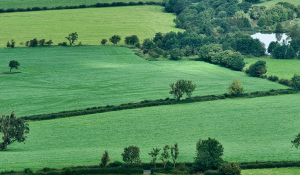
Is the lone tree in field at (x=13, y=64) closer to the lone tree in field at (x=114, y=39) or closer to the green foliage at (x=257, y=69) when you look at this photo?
the lone tree in field at (x=114, y=39)

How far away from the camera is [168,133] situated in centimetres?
9338

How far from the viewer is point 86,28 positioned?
187000mm

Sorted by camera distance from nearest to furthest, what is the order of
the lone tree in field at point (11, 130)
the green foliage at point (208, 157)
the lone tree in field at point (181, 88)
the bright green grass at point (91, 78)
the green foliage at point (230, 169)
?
the green foliage at point (230, 169)
the green foliage at point (208, 157)
the lone tree in field at point (11, 130)
the lone tree in field at point (181, 88)
the bright green grass at point (91, 78)

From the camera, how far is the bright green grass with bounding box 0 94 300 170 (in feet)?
265

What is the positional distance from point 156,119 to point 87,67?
163 feet

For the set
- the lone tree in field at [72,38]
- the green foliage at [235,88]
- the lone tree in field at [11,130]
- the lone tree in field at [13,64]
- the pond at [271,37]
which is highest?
the pond at [271,37]

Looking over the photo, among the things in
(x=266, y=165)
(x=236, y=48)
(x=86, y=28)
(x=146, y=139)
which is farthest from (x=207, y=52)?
(x=266, y=165)

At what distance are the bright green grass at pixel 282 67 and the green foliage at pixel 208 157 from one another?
6632 cm

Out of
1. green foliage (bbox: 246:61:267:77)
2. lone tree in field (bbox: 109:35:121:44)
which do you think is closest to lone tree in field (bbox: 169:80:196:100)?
green foliage (bbox: 246:61:267:77)

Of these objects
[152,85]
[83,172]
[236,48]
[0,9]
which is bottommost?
[83,172]

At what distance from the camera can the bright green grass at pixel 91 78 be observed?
115 metres

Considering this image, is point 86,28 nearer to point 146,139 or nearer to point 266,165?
point 146,139

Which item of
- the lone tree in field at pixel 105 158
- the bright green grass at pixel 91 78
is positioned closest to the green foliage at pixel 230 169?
the lone tree in field at pixel 105 158

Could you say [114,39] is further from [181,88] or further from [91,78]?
[181,88]
